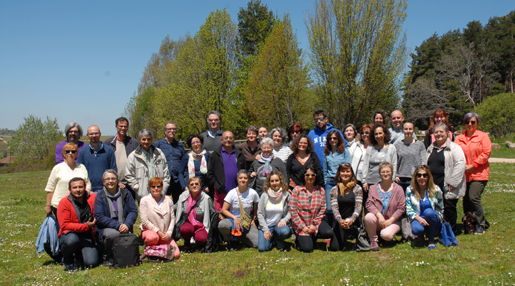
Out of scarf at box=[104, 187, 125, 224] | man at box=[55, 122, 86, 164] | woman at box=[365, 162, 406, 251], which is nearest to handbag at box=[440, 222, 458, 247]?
woman at box=[365, 162, 406, 251]

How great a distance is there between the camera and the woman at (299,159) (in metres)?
6.22

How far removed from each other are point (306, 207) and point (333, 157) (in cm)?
108

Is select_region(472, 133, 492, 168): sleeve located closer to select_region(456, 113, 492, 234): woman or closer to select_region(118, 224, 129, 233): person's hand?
select_region(456, 113, 492, 234): woman

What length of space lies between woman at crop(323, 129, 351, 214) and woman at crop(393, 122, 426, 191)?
2.98 ft

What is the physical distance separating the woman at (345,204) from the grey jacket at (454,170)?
152 cm

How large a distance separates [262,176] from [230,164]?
667 millimetres

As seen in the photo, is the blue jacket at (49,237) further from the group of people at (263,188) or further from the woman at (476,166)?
the woman at (476,166)

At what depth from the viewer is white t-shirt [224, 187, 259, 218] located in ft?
20.2

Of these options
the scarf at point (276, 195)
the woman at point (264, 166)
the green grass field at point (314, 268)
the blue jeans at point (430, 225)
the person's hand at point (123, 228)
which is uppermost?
the woman at point (264, 166)

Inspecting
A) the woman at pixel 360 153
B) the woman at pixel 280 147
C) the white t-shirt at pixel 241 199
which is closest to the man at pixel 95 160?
the white t-shirt at pixel 241 199

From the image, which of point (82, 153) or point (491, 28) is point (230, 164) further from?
point (491, 28)

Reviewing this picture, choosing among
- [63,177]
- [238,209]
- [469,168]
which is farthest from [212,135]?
[469,168]

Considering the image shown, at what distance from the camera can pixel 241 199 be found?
20.2ft

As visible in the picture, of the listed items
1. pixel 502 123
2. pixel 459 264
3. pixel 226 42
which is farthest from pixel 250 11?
pixel 459 264
